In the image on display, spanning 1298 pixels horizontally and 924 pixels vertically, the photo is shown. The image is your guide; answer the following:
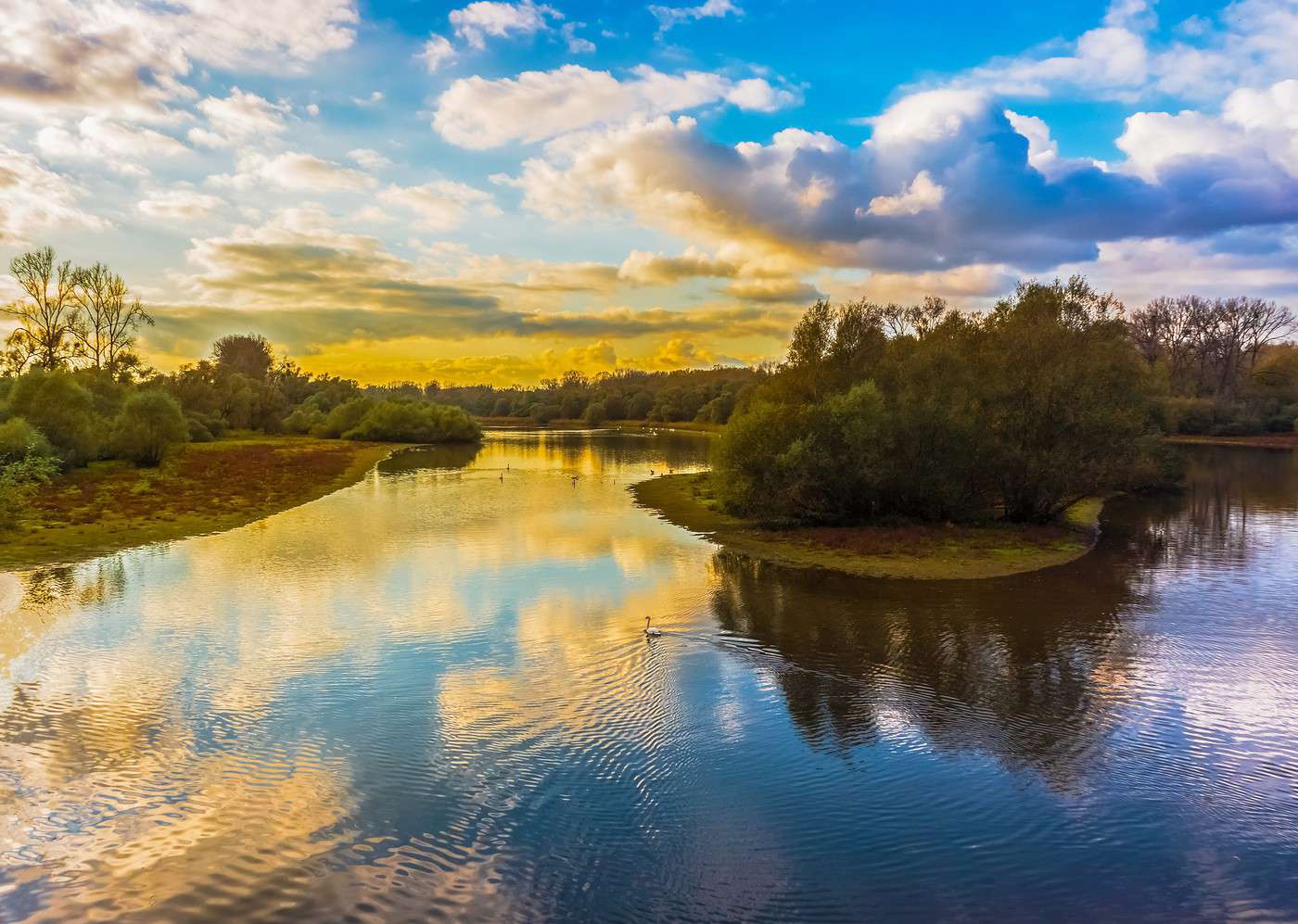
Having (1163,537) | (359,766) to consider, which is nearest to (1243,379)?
(1163,537)

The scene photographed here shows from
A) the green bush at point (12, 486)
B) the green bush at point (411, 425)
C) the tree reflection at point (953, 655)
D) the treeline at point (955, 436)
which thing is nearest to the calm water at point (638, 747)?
the tree reflection at point (953, 655)

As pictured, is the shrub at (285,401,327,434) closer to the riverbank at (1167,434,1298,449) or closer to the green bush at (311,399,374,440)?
the green bush at (311,399,374,440)

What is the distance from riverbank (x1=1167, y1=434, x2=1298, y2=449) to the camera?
11162 centimetres

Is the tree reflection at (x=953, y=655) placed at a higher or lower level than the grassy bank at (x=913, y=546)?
lower

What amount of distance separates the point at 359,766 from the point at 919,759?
11.8 meters

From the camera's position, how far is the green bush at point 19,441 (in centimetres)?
4694

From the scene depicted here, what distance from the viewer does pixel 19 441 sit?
49.8 m

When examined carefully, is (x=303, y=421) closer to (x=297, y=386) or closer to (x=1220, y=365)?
(x=297, y=386)

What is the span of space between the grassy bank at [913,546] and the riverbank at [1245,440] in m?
88.6

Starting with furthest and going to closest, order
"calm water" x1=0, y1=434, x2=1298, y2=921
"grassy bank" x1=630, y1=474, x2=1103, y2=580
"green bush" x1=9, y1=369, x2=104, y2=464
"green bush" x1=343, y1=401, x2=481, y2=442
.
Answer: "green bush" x1=343, y1=401, x2=481, y2=442 < "green bush" x1=9, y1=369, x2=104, y2=464 < "grassy bank" x1=630, y1=474, x2=1103, y2=580 < "calm water" x1=0, y1=434, x2=1298, y2=921

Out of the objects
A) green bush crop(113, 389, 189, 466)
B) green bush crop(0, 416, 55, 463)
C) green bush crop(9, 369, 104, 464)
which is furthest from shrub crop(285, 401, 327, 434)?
green bush crop(0, 416, 55, 463)

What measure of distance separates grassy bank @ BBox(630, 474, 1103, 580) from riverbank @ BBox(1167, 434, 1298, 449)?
8863 cm

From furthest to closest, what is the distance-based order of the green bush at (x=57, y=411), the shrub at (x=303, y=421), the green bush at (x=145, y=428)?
1. the shrub at (x=303, y=421)
2. the green bush at (x=145, y=428)
3. the green bush at (x=57, y=411)

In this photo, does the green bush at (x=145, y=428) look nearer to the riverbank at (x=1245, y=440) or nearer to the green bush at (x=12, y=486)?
the green bush at (x=12, y=486)
